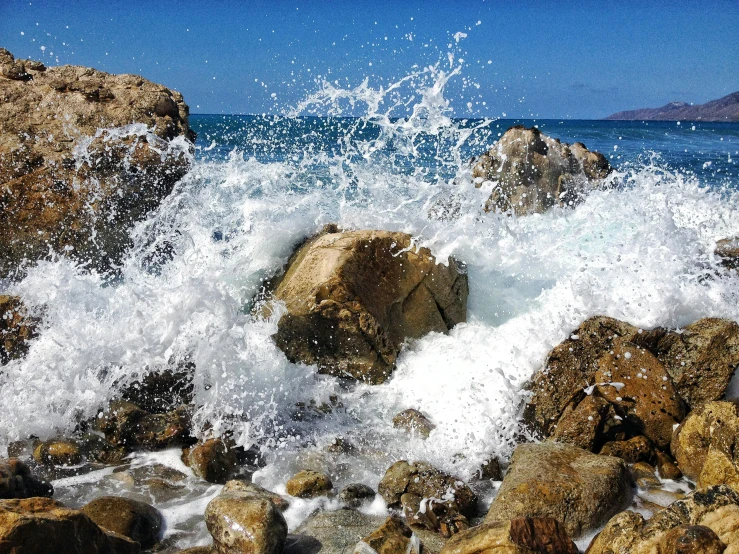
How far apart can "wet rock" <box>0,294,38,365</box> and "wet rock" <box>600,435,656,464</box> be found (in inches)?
165

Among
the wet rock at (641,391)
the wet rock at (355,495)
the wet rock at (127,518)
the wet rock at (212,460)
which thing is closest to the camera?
the wet rock at (127,518)

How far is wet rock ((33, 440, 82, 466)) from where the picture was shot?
4004mm

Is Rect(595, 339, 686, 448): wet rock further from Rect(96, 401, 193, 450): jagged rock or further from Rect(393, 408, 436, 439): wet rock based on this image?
Rect(96, 401, 193, 450): jagged rock

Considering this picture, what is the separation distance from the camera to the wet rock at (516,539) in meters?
2.62

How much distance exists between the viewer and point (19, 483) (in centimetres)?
339

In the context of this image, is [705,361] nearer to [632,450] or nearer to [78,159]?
[632,450]

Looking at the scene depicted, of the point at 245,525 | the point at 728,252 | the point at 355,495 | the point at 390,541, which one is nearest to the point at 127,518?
the point at 245,525

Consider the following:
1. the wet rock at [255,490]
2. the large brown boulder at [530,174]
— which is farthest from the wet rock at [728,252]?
the wet rock at [255,490]

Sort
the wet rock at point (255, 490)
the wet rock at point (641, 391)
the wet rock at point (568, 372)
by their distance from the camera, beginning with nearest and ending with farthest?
the wet rock at point (255, 490)
the wet rock at point (641, 391)
the wet rock at point (568, 372)

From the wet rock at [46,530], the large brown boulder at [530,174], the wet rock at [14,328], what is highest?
the large brown boulder at [530,174]

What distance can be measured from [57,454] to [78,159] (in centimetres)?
281

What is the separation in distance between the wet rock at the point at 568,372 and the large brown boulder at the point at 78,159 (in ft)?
12.6

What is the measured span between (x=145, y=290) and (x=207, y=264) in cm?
66

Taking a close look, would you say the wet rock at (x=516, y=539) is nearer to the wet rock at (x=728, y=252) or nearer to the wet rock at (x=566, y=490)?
the wet rock at (x=566, y=490)
